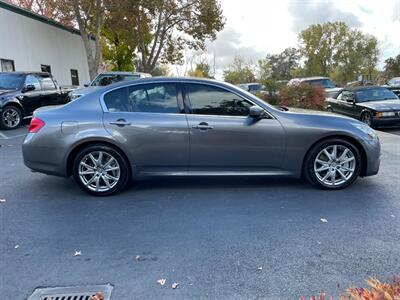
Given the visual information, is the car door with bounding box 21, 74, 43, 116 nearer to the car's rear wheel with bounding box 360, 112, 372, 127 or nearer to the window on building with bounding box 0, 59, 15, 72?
the window on building with bounding box 0, 59, 15, 72

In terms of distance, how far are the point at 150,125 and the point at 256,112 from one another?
1.40 metres

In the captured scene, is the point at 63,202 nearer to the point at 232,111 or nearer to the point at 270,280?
the point at 232,111

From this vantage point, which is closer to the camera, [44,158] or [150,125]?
[150,125]

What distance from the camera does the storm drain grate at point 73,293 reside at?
2.50m

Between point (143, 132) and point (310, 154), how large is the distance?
2269mm

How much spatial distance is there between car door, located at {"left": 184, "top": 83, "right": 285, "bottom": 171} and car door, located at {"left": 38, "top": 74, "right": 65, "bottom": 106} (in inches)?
349

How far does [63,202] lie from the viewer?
4.36m

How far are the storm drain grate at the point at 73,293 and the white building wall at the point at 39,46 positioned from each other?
16.1 metres

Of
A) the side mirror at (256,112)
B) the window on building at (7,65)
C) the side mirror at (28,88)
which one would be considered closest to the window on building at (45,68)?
the window on building at (7,65)

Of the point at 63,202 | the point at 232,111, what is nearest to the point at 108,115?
the point at 63,202

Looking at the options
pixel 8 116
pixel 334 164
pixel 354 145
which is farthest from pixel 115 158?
pixel 8 116

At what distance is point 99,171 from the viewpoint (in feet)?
14.8

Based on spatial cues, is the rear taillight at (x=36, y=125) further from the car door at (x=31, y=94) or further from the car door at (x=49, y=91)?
the car door at (x=49, y=91)

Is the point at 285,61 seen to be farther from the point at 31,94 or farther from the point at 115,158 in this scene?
the point at 115,158
